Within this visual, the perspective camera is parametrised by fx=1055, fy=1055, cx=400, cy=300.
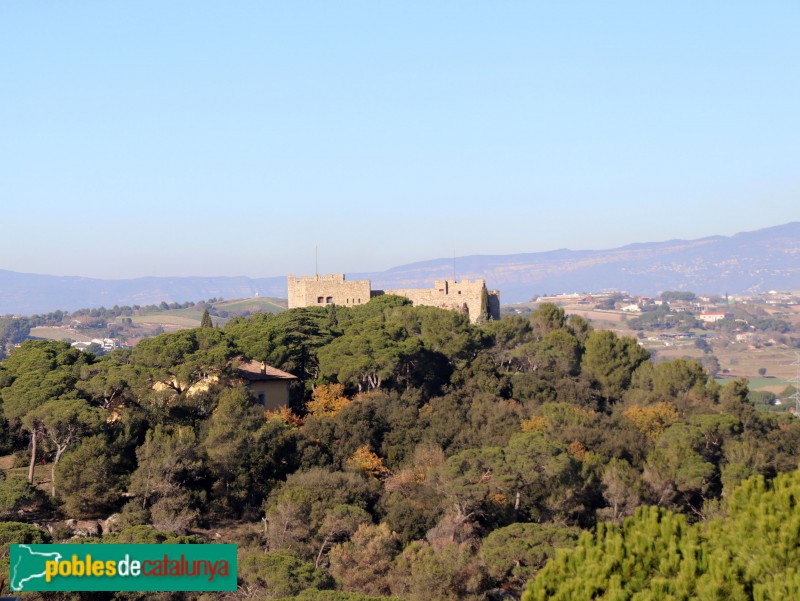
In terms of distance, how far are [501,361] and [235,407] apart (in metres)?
21.0

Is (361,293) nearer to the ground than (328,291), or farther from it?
nearer to the ground

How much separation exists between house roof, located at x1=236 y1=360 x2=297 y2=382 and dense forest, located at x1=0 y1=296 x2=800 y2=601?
1.30 feet

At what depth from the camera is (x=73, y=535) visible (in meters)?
26.7

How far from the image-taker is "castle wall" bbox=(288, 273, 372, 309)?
6175 centimetres

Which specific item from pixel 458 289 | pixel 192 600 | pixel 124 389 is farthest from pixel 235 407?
pixel 458 289

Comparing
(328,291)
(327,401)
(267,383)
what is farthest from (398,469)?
(328,291)

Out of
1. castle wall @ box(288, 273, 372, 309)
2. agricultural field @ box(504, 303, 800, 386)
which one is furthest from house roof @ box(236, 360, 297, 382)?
agricultural field @ box(504, 303, 800, 386)

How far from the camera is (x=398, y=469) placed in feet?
119

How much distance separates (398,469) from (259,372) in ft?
25.1

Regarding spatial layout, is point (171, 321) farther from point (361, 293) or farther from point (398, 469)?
point (398, 469)

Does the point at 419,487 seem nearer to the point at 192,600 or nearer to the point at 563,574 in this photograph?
the point at 192,600

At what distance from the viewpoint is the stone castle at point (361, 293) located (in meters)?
61.6

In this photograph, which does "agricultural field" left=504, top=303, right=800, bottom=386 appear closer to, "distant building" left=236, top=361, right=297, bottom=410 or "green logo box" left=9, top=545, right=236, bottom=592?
"distant building" left=236, top=361, right=297, bottom=410

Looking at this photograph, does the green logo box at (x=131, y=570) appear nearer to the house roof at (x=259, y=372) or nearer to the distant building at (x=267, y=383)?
the distant building at (x=267, y=383)
